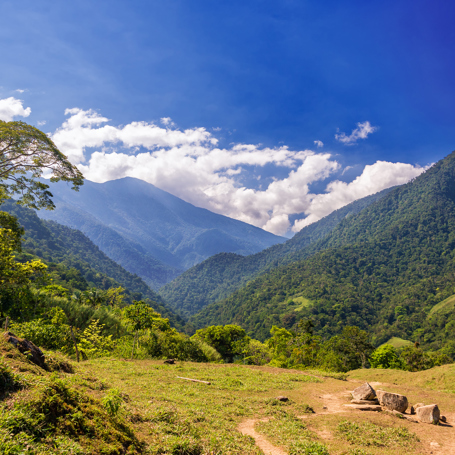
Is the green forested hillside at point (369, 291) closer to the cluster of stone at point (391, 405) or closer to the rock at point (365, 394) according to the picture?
the rock at point (365, 394)

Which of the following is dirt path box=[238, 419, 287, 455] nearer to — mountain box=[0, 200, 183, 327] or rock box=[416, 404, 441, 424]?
rock box=[416, 404, 441, 424]

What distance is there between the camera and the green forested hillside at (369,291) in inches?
4577

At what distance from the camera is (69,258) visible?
453ft

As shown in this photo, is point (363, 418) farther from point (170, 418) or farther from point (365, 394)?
point (170, 418)

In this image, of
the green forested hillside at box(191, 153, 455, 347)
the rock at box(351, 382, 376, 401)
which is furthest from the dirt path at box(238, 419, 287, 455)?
the green forested hillside at box(191, 153, 455, 347)

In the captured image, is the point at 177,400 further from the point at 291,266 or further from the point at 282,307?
the point at 291,266

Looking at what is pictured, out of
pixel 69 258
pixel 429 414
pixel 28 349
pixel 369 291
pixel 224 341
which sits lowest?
pixel 224 341

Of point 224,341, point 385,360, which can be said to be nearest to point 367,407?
point 224,341

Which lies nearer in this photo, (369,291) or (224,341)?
(224,341)

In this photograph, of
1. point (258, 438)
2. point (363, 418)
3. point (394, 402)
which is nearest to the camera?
Result: point (258, 438)

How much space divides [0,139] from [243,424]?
18338mm

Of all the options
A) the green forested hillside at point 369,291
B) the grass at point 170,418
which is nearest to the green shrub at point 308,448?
the grass at point 170,418

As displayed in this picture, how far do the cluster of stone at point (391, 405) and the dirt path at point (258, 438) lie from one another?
6.12 meters

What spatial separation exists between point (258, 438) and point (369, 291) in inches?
6674
